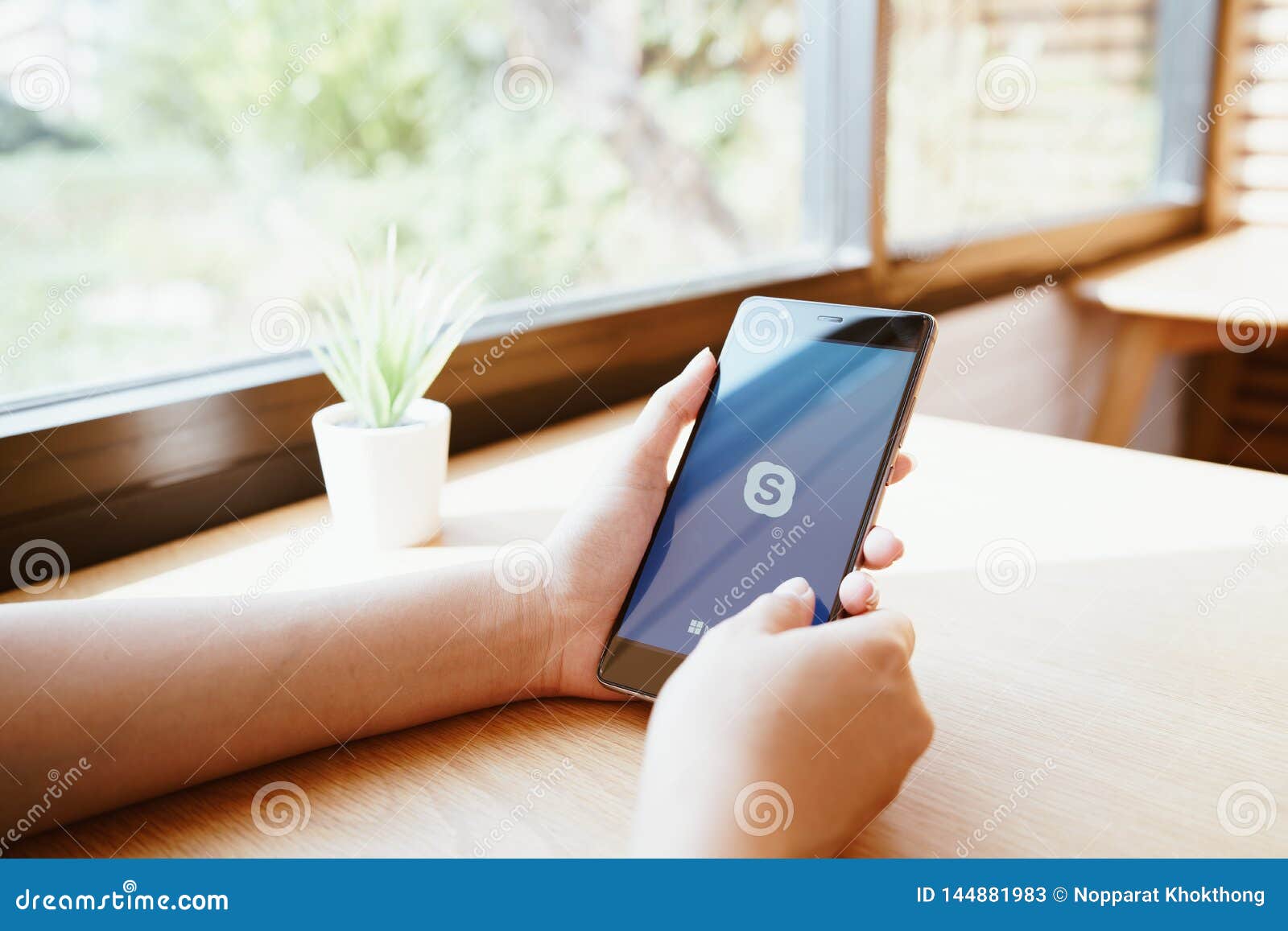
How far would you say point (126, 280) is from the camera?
141cm

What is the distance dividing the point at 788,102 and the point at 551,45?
31.8 inches

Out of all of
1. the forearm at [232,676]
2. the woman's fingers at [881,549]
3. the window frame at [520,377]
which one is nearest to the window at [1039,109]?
the window frame at [520,377]

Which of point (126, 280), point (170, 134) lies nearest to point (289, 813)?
point (126, 280)

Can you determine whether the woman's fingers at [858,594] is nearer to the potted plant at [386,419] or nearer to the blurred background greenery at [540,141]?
the potted plant at [386,419]

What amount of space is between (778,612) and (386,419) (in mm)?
459

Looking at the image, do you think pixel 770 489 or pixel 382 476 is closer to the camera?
pixel 770 489

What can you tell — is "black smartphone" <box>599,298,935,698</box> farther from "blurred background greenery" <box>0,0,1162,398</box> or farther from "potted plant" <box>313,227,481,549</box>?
"blurred background greenery" <box>0,0,1162,398</box>

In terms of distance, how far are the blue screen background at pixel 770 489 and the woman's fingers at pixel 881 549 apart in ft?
0.04

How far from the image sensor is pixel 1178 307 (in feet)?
6.48

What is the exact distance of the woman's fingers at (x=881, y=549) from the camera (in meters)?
0.64

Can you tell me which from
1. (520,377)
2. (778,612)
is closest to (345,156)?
(520,377)

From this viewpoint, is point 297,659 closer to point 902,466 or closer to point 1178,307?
point 902,466

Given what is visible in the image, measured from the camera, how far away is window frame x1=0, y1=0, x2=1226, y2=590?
88 cm

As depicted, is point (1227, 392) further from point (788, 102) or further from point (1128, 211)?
point (788, 102)
